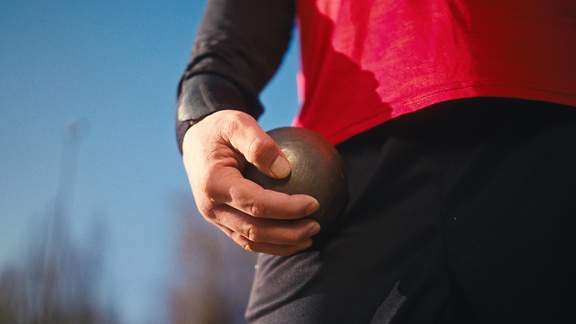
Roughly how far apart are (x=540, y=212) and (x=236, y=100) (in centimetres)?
71

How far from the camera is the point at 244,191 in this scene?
33.8 inches

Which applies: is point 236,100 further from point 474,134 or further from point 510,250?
point 510,250


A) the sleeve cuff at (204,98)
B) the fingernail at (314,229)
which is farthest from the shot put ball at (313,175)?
the sleeve cuff at (204,98)

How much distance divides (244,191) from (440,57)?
1.70 feet

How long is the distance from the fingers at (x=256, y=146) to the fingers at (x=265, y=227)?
3.8 inches

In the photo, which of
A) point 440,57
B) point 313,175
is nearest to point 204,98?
point 313,175

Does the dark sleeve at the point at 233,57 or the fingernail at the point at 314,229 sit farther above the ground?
the dark sleeve at the point at 233,57

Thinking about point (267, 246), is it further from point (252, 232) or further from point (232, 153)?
point (232, 153)

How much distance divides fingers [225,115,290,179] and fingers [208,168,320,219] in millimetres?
A: 48

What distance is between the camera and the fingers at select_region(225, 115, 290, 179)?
885mm

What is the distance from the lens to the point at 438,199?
998 millimetres

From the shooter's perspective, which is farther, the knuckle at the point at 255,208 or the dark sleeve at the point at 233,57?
the dark sleeve at the point at 233,57

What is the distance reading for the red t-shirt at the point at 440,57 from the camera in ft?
3.28

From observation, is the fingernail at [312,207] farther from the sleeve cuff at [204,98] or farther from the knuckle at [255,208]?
the sleeve cuff at [204,98]
